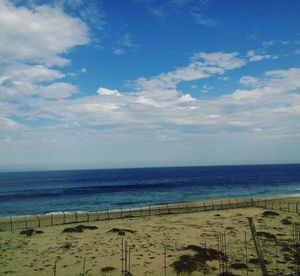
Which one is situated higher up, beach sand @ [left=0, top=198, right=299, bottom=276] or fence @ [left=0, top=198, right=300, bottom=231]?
beach sand @ [left=0, top=198, right=299, bottom=276]

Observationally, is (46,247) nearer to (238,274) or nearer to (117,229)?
(117,229)

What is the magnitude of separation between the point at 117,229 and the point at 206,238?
1037cm

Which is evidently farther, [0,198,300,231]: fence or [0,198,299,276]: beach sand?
[0,198,300,231]: fence

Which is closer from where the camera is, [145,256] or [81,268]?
[81,268]

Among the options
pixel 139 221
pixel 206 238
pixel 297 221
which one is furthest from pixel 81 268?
pixel 297 221

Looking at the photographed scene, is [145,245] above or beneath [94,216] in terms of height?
above

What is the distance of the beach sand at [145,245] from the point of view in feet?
81.1

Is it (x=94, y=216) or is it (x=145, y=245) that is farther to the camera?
(x=94, y=216)

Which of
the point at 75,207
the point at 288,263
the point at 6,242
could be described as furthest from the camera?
the point at 75,207

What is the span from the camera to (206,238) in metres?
32.8

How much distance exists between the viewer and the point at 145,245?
101 ft

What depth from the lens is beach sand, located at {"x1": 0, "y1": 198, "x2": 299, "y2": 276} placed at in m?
24.7

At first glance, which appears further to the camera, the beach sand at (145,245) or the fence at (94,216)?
the fence at (94,216)

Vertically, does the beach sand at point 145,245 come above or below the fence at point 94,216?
above
